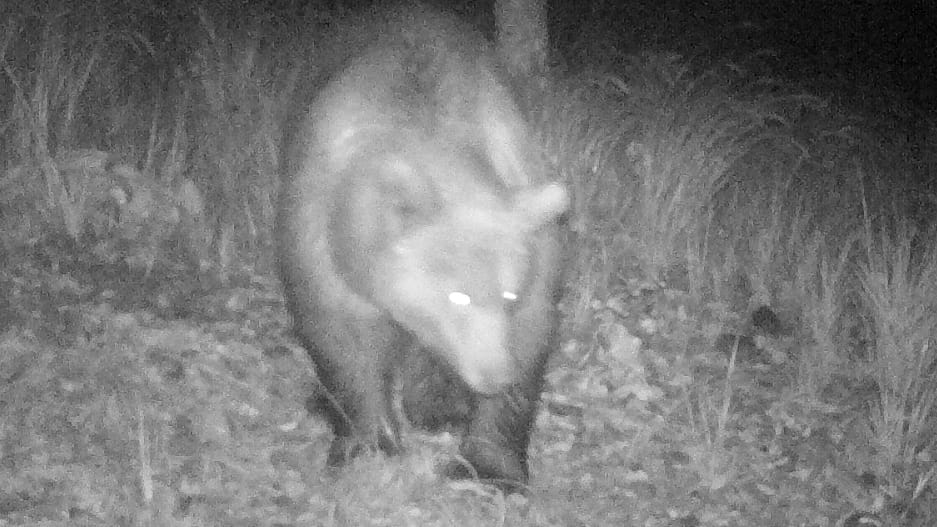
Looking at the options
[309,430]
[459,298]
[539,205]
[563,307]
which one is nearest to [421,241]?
[459,298]

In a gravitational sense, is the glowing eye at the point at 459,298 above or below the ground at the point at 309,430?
above

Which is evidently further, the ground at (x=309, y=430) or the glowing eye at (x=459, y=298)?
the ground at (x=309, y=430)

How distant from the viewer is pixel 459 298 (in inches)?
136

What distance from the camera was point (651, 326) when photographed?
5.14 m

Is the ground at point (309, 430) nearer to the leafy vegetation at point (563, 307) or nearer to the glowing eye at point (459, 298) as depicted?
the leafy vegetation at point (563, 307)

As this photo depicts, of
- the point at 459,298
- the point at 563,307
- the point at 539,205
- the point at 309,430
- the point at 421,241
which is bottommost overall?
the point at 309,430

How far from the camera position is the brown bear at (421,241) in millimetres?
3471

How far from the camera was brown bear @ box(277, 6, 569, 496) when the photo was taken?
3.47 meters

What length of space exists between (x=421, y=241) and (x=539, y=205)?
42 cm

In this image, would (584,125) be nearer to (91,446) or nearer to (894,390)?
(894,390)

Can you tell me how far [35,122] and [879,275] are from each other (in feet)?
14.0

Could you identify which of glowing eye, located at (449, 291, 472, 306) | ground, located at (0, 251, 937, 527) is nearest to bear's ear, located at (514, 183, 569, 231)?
glowing eye, located at (449, 291, 472, 306)

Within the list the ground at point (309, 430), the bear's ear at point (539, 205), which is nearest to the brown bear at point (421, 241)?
the bear's ear at point (539, 205)

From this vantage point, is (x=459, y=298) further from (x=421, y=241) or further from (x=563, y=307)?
(x=563, y=307)
